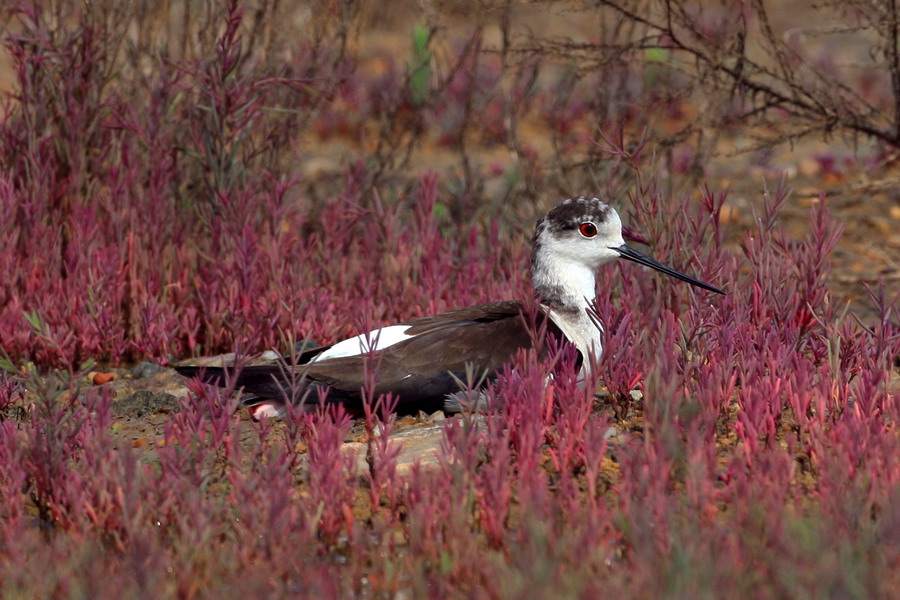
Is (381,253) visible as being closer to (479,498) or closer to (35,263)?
(35,263)

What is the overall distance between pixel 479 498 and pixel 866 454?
4.12 ft

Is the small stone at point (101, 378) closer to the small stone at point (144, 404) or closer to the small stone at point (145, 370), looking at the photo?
the small stone at point (145, 370)

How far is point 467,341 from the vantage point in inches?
203

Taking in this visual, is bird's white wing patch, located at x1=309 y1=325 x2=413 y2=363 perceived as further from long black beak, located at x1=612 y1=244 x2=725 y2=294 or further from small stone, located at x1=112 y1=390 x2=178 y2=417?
long black beak, located at x1=612 y1=244 x2=725 y2=294

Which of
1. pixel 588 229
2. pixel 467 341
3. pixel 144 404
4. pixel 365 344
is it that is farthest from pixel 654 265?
pixel 144 404

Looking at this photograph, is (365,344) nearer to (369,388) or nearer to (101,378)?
(369,388)

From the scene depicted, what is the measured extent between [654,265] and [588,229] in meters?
0.36

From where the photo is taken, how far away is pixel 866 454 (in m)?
4.04

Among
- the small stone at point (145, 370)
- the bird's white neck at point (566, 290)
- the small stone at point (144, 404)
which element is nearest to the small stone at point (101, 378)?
the small stone at point (145, 370)

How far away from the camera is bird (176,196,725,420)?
5.04 meters

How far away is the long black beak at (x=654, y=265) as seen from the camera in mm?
5355

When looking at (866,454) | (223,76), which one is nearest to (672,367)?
(866,454)

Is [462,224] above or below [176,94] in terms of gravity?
below

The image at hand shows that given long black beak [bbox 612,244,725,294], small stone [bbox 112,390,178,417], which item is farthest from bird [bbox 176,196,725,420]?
small stone [bbox 112,390,178,417]
